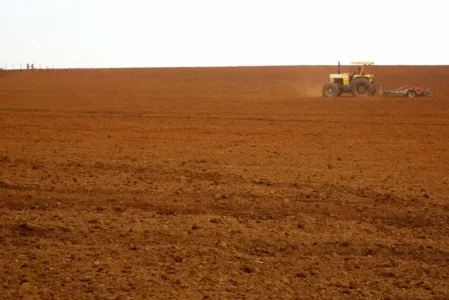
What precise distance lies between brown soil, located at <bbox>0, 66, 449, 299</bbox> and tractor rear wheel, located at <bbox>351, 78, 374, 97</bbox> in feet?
62.5

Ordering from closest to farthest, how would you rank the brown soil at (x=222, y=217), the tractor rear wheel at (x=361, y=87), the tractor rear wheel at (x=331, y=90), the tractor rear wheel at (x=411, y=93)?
the brown soil at (x=222, y=217)
the tractor rear wheel at (x=361, y=87)
the tractor rear wheel at (x=331, y=90)
the tractor rear wheel at (x=411, y=93)

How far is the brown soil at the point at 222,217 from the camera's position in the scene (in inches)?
230

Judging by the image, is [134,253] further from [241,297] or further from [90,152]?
[90,152]

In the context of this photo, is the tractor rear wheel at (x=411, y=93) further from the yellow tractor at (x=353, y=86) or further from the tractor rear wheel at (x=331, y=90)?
the tractor rear wheel at (x=331, y=90)

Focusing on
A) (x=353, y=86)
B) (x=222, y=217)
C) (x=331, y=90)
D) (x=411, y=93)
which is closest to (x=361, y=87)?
(x=353, y=86)

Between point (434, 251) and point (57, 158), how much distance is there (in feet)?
25.8

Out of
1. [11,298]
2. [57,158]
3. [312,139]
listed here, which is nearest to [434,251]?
[11,298]

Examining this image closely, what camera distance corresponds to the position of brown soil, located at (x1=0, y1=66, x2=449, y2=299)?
585 cm

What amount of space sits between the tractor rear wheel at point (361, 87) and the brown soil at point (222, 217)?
62.5 feet

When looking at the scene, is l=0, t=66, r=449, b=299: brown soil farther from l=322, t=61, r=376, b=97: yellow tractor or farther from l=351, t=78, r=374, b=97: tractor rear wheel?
l=322, t=61, r=376, b=97: yellow tractor

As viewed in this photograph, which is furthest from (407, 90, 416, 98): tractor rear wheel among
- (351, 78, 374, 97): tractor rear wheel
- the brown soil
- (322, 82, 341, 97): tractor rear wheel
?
the brown soil

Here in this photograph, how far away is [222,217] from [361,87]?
29.4m

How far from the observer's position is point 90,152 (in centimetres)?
1360

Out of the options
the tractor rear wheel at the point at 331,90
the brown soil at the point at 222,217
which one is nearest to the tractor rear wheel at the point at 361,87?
the tractor rear wheel at the point at 331,90
